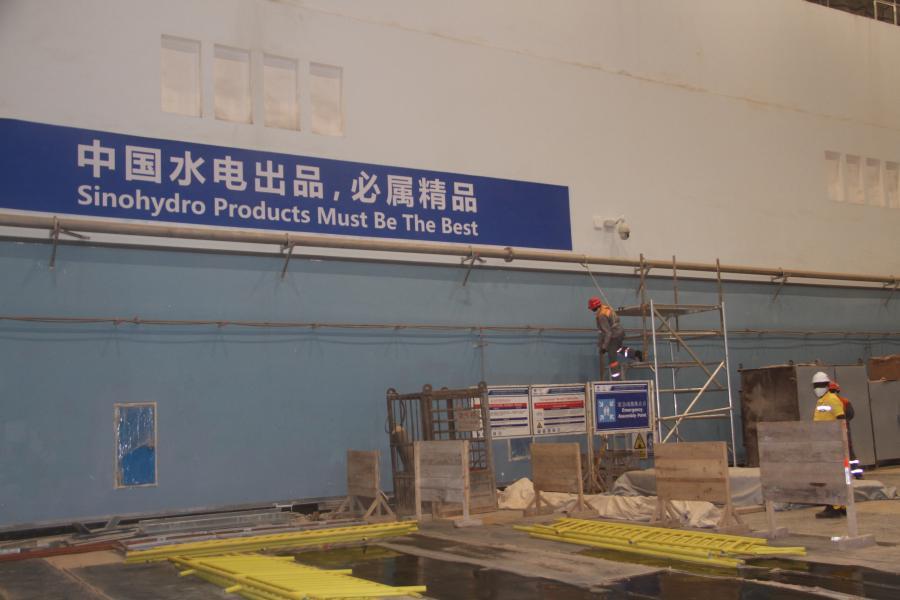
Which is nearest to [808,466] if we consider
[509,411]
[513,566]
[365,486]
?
[513,566]

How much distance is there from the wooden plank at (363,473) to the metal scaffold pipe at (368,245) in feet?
11.5

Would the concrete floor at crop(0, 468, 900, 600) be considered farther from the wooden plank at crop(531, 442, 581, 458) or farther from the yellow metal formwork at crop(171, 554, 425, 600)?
the wooden plank at crop(531, 442, 581, 458)

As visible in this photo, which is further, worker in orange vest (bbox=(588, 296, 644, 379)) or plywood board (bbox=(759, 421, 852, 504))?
worker in orange vest (bbox=(588, 296, 644, 379))

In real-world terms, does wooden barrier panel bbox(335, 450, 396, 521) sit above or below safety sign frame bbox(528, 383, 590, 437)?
below

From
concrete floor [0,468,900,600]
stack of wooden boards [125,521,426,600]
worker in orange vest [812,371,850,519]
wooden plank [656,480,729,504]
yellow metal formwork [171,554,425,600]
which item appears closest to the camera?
yellow metal formwork [171,554,425,600]

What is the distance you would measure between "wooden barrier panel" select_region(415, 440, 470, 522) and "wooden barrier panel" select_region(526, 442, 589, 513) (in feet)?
4.26

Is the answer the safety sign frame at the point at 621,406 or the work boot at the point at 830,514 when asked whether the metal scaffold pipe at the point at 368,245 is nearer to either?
the safety sign frame at the point at 621,406

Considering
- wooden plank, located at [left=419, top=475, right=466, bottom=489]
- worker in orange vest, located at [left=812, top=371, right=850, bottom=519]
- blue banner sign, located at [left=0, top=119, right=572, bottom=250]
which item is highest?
blue banner sign, located at [left=0, top=119, right=572, bottom=250]

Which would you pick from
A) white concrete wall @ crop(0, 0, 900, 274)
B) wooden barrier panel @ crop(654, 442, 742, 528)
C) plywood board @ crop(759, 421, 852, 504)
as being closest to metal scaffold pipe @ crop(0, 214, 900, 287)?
white concrete wall @ crop(0, 0, 900, 274)

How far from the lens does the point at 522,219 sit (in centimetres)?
1725

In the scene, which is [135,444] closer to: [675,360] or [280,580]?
[280,580]

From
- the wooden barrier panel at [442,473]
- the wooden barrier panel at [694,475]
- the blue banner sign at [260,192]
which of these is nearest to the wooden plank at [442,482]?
the wooden barrier panel at [442,473]

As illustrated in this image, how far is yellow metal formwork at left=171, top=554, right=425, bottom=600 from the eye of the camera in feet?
25.1

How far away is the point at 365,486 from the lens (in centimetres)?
1370
